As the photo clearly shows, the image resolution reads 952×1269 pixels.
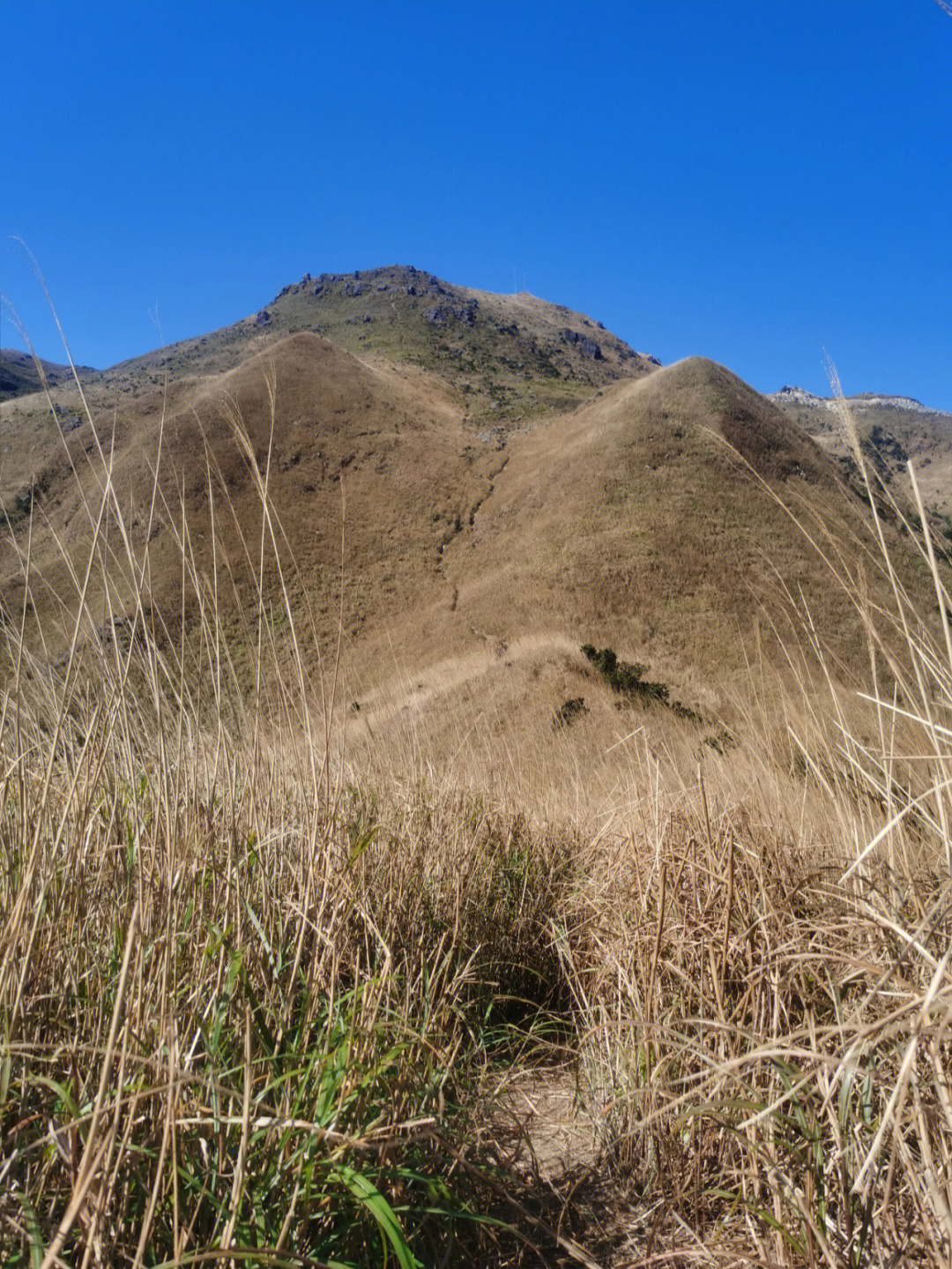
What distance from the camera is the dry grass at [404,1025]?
1023 mm

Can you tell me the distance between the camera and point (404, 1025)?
146cm

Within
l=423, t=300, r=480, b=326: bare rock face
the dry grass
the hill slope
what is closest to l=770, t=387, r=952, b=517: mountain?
the hill slope

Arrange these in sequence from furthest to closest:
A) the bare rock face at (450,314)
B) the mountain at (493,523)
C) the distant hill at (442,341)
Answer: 1. the bare rock face at (450,314)
2. the distant hill at (442,341)
3. the mountain at (493,523)

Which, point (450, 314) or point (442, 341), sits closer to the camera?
point (442, 341)

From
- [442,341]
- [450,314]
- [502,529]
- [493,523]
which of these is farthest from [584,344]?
[502,529]

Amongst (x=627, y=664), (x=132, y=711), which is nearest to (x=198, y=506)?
(x=627, y=664)

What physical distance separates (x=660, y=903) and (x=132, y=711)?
1858mm

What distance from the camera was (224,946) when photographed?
1405 mm

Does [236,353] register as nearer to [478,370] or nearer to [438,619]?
[478,370]

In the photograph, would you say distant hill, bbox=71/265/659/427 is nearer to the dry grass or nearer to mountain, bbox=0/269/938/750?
mountain, bbox=0/269/938/750

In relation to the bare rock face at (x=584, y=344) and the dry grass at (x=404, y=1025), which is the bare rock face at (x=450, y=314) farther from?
the dry grass at (x=404, y=1025)

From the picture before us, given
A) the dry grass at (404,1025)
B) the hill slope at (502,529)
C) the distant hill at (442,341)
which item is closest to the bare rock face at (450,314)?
the distant hill at (442,341)

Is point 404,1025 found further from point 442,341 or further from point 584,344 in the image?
point 584,344

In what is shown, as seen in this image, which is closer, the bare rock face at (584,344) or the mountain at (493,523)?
the mountain at (493,523)
